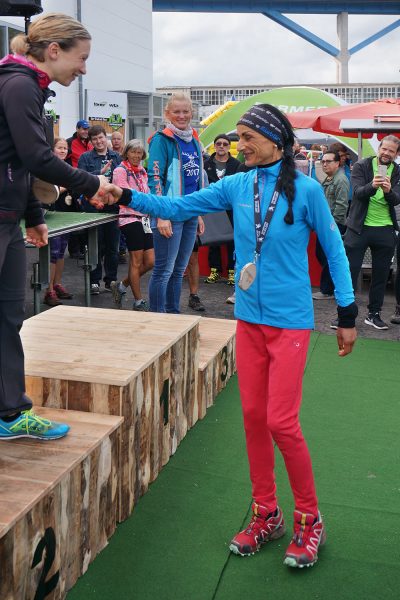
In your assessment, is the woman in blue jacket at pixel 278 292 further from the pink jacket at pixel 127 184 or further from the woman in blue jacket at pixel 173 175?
the pink jacket at pixel 127 184

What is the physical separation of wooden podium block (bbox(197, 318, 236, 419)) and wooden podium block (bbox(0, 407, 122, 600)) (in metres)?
1.59

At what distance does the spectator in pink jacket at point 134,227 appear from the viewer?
7.25 metres

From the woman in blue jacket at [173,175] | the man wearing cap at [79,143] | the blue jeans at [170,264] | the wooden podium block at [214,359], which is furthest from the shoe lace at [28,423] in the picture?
the man wearing cap at [79,143]

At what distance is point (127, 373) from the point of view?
129 inches

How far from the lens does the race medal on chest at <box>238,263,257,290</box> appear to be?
9.40 ft

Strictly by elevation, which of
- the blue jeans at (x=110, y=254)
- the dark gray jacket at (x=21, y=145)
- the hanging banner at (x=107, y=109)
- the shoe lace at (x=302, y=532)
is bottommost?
the shoe lace at (x=302, y=532)

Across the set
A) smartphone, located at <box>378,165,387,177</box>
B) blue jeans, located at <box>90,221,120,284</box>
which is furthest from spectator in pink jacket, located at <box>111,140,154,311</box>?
smartphone, located at <box>378,165,387,177</box>

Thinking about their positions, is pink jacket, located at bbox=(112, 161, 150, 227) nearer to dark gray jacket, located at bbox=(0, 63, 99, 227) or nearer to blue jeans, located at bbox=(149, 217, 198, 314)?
blue jeans, located at bbox=(149, 217, 198, 314)

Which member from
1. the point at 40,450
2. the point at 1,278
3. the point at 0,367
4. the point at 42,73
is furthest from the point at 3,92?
the point at 40,450

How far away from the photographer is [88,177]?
2.79 metres

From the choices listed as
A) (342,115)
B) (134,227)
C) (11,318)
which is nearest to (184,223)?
(134,227)

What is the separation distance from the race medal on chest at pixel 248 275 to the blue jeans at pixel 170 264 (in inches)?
101

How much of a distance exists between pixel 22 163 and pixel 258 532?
1.77 metres

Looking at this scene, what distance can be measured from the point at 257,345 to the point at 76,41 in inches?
52.6
